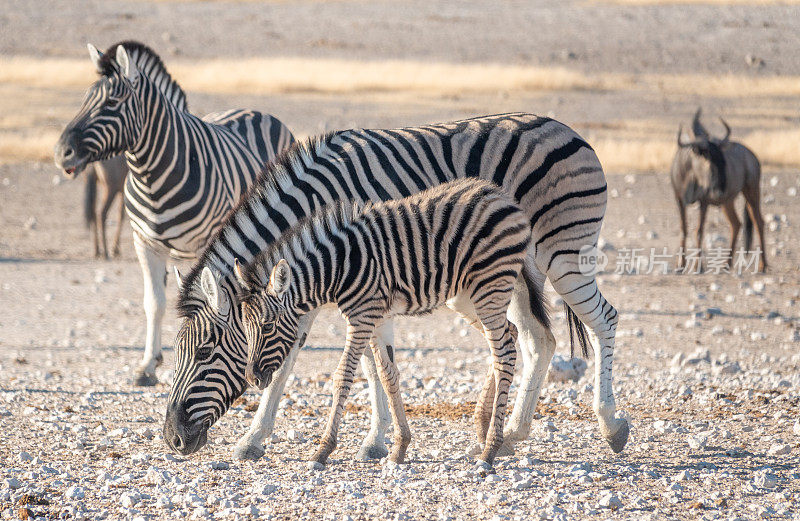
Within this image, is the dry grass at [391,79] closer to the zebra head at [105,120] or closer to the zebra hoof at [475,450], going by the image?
the zebra head at [105,120]

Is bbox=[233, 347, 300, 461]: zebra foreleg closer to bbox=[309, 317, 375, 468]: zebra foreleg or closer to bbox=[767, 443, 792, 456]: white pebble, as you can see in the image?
bbox=[309, 317, 375, 468]: zebra foreleg

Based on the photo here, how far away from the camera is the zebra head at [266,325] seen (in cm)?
494

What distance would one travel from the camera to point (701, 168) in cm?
1227

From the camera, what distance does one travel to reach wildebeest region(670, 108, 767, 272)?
479 inches

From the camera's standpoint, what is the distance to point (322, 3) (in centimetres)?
3409

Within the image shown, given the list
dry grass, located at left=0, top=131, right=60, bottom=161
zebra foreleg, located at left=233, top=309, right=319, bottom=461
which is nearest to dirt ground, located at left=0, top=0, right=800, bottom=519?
zebra foreleg, located at left=233, top=309, right=319, bottom=461

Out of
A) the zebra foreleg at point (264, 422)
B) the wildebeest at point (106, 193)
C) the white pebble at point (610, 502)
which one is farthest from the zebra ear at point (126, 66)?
the wildebeest at point (106, 193)

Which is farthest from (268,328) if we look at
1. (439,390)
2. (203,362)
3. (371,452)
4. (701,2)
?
(701,2)

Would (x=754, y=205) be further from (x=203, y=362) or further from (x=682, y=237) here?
(x=203, y=362)

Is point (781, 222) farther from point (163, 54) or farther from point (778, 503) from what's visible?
point (163, 54)

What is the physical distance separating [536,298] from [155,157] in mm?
2939

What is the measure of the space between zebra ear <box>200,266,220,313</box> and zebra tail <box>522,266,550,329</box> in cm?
189

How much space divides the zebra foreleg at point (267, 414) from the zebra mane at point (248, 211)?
56 centimetres

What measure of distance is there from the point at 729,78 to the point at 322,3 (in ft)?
48.3
